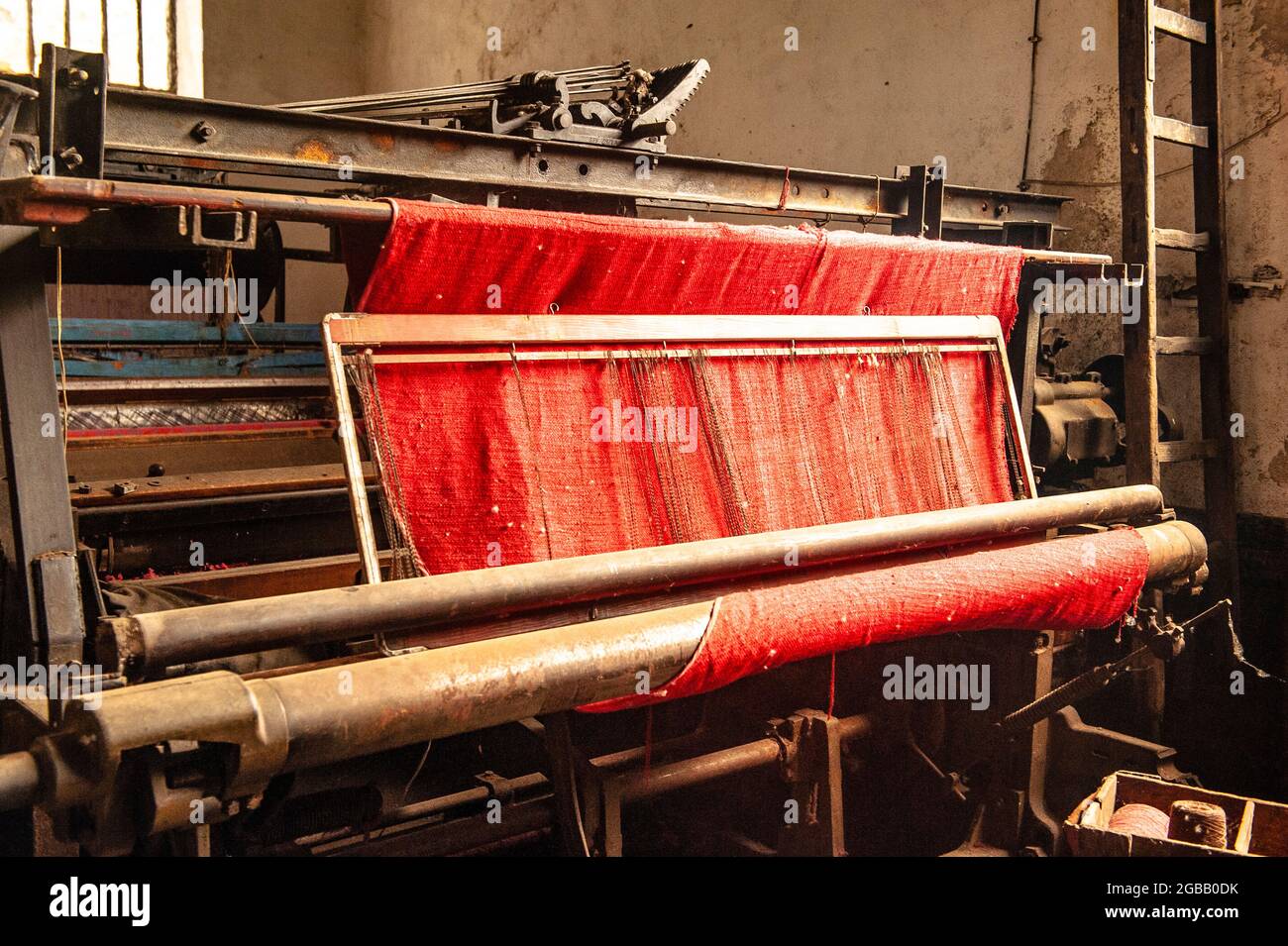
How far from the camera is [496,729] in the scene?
2.57 meters

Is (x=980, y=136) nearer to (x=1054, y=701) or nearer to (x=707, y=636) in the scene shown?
(x=1054, y=701)

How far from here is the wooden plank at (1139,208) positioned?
3.60 meters

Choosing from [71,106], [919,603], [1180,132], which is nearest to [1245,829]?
[919,603]

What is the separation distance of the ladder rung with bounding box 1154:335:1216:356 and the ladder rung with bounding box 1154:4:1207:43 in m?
1.06

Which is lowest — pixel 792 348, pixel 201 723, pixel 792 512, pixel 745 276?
pixel 201 723

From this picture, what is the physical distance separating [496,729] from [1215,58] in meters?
3.47

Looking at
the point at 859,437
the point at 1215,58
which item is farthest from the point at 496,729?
the point at 1215,58

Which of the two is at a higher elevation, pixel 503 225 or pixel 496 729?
pixel 503 225

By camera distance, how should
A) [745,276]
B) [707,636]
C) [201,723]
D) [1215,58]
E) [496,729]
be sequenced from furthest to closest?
1. [1215,58]
2. [496,729]
3. [745,276]
4. [707,636]
5. [201,723]

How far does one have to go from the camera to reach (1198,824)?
8.09ft

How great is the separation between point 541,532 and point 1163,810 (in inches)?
69.7

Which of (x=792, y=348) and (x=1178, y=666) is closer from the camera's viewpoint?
(x=792, y=348)

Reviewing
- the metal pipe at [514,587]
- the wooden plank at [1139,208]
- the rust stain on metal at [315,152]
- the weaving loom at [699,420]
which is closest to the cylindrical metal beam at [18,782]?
the metal pipe at [514,587]

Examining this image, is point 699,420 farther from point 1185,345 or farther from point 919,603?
point 1185,345
